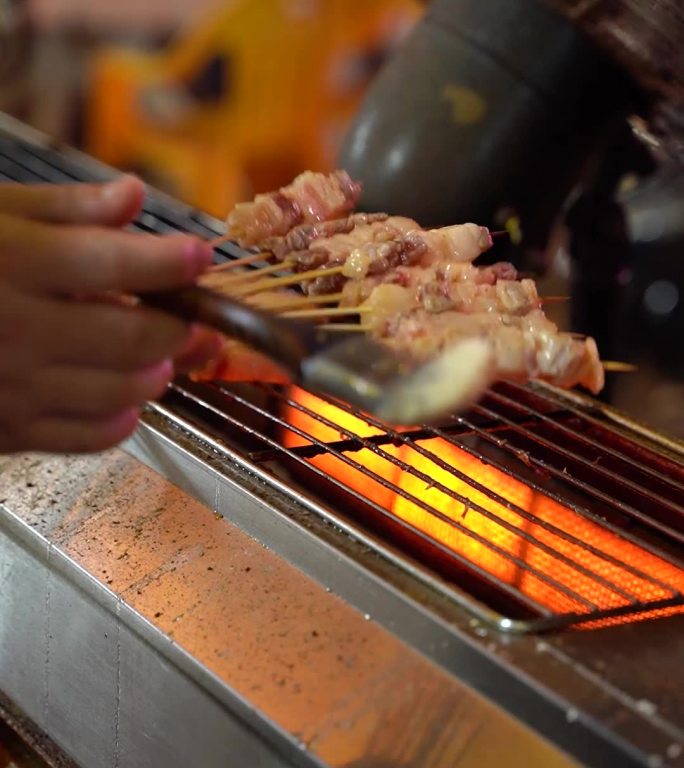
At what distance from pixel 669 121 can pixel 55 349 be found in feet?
6.82

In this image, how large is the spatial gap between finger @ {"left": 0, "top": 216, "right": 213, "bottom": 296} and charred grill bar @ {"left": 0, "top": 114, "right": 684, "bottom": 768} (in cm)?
60

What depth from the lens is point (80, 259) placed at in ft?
4.38

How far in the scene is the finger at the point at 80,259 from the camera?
4.35 ft

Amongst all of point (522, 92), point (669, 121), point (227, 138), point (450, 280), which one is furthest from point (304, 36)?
point (450, 280)

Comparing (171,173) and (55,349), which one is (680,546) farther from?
(171,173)

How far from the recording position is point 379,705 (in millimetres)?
1557

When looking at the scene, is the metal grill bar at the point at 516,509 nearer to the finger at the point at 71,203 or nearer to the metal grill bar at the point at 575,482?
the metal grill bar at the point at 575,482

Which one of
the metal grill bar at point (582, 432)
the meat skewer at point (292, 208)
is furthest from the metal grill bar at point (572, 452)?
the meat skewer at point (292, 208)

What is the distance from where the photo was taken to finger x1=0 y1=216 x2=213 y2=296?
4.35ft

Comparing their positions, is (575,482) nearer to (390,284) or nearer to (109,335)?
(390,284)

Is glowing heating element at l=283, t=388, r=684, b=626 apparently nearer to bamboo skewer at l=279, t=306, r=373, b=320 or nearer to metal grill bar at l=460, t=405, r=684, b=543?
metal grill bar at l=460, t=405, r=684, b=543

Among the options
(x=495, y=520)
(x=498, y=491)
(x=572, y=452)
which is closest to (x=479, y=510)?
(x=495, y=520)

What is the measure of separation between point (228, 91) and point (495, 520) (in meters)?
5.81

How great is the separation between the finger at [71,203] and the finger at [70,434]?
268 mm
